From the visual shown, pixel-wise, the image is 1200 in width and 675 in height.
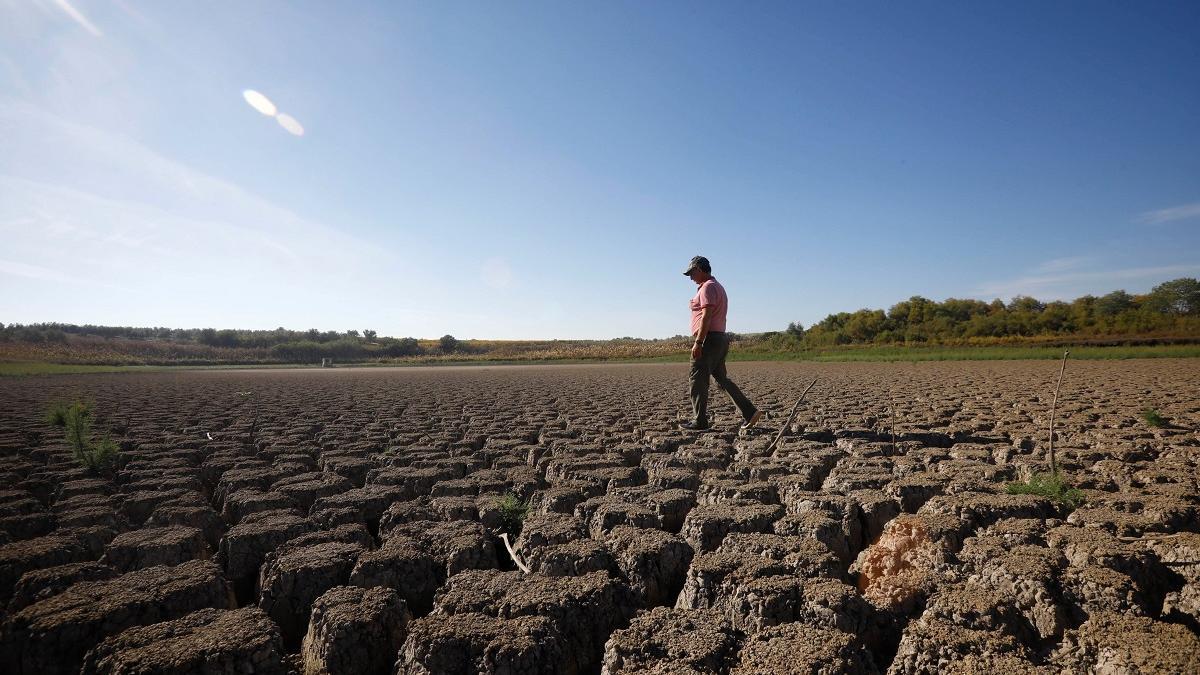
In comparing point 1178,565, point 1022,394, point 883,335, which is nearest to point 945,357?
point 883,335

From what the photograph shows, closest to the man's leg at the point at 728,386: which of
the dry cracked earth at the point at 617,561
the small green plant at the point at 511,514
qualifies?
the dry cracked earth at the point at 617,561

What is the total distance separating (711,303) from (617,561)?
13.4 ft

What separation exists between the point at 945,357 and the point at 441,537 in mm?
31426

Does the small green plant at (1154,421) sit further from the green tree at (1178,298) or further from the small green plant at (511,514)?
the green tree at (1178,298)

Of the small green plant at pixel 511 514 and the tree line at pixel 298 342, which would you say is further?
the tree line at pixel 298 342

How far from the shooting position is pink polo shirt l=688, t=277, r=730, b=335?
625 centimetres

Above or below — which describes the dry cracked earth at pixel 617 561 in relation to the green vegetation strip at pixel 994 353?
below

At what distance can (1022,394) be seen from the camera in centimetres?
946

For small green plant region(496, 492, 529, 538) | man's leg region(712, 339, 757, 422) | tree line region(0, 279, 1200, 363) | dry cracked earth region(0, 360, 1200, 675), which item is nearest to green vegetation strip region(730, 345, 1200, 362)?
tree line region(0, 279, 1200, 363)

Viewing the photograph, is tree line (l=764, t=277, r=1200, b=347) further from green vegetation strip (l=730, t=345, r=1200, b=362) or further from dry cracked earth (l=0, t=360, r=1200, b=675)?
dry cracked earth (l=0, t=360, r=1200, b=675)

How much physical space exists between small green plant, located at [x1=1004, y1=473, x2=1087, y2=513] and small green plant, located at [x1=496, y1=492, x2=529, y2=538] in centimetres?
290

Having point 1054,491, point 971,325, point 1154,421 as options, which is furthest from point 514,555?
point 971,325

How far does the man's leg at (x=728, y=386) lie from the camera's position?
6.23m

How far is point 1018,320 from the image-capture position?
123 ft
